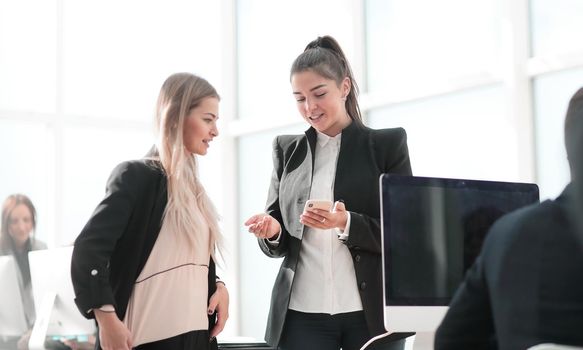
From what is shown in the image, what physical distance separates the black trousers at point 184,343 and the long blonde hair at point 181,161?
0.24 m

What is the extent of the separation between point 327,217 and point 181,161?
449mm

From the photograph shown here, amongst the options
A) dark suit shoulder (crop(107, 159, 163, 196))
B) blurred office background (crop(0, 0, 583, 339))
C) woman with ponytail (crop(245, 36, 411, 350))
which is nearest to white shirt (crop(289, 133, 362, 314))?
woman with ponytail (crop(245, 36, 411, 350))

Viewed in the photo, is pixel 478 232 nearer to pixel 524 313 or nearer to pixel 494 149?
pixel 524 313

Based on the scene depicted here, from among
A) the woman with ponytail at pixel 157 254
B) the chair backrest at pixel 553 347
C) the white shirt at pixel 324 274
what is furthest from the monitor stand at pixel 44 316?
the chair backrest at pixel 553 347

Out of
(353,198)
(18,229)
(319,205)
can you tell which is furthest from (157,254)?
(18,229)

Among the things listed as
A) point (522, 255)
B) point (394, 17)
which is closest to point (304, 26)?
point (394, 17)

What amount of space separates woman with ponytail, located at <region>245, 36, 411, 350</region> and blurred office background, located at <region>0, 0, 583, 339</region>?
1967mm

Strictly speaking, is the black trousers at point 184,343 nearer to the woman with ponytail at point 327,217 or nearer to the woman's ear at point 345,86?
the woman with ponytail at point 327,217

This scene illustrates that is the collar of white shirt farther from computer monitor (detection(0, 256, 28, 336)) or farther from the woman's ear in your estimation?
computer monitor (detection(0, 256, 28, 336))

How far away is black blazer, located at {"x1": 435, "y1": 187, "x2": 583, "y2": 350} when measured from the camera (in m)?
0.94

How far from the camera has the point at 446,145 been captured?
4727 mm

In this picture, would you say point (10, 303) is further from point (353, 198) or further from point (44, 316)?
point (353, 198)

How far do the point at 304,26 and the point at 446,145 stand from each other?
1.66 meters

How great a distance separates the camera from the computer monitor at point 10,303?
370 centimetres
